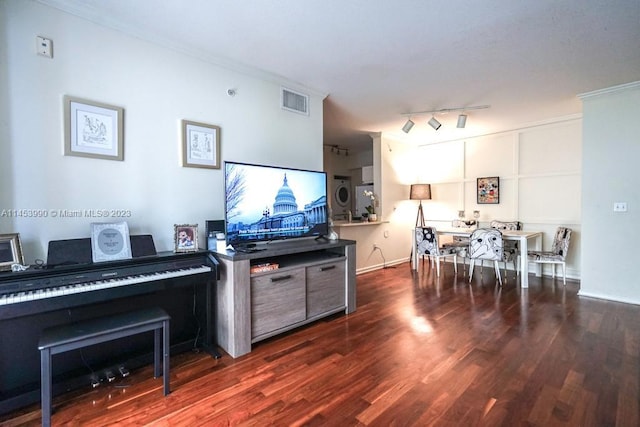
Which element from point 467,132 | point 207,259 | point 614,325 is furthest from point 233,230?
point 467,132

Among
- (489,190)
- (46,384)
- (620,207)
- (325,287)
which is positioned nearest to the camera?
(46,384)

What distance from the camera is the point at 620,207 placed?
3529 millimetres

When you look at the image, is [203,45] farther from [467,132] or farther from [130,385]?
[467,132]

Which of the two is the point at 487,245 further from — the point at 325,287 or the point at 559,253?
the point at 325,287

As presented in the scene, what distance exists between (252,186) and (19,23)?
1.79 m

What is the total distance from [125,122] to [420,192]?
16.7 feet

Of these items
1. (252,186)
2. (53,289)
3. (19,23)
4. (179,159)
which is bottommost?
(53,289)

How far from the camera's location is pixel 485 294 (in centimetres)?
390

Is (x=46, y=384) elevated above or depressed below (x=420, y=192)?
below

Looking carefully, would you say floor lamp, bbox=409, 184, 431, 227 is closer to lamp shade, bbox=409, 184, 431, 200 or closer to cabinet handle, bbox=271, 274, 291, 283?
lamp shade, bbox=409, 184, 431, 200

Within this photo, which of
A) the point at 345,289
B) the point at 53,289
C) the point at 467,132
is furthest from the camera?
the point at 467,132

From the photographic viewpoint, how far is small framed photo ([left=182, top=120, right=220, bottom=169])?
258 cm

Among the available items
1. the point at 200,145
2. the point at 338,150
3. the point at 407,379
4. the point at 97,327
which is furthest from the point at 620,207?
the point at 97,327

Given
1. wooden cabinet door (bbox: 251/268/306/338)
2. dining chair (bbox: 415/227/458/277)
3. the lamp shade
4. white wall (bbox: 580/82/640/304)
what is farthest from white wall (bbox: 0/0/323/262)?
white wall (bbox: 580/82/640/304)
